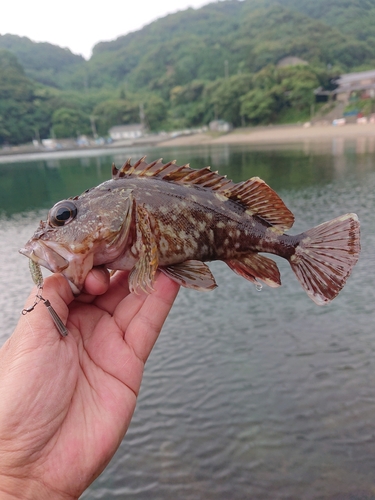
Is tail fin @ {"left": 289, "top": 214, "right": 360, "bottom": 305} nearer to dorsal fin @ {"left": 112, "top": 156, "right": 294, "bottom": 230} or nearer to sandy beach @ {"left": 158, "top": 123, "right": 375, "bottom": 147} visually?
dorsal fin @ {"left": 112, "top": 156, "right": 294, "bottom": 230}

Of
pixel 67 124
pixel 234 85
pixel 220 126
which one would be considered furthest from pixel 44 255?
pixel 67 124

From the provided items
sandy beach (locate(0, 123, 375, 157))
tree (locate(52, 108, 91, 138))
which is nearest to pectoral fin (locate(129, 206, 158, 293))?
sandy beach (locate(0, 123, 375, 157))

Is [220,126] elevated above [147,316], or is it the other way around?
[147,316]

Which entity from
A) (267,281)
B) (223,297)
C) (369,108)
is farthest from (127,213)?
(369,108)

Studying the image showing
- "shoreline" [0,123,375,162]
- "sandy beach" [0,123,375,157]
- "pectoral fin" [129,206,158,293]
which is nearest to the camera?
"pectoral fin" [129,206,158,293]

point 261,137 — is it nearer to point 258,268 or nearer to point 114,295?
point 258,268

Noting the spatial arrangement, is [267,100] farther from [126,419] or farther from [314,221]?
[126,419]
